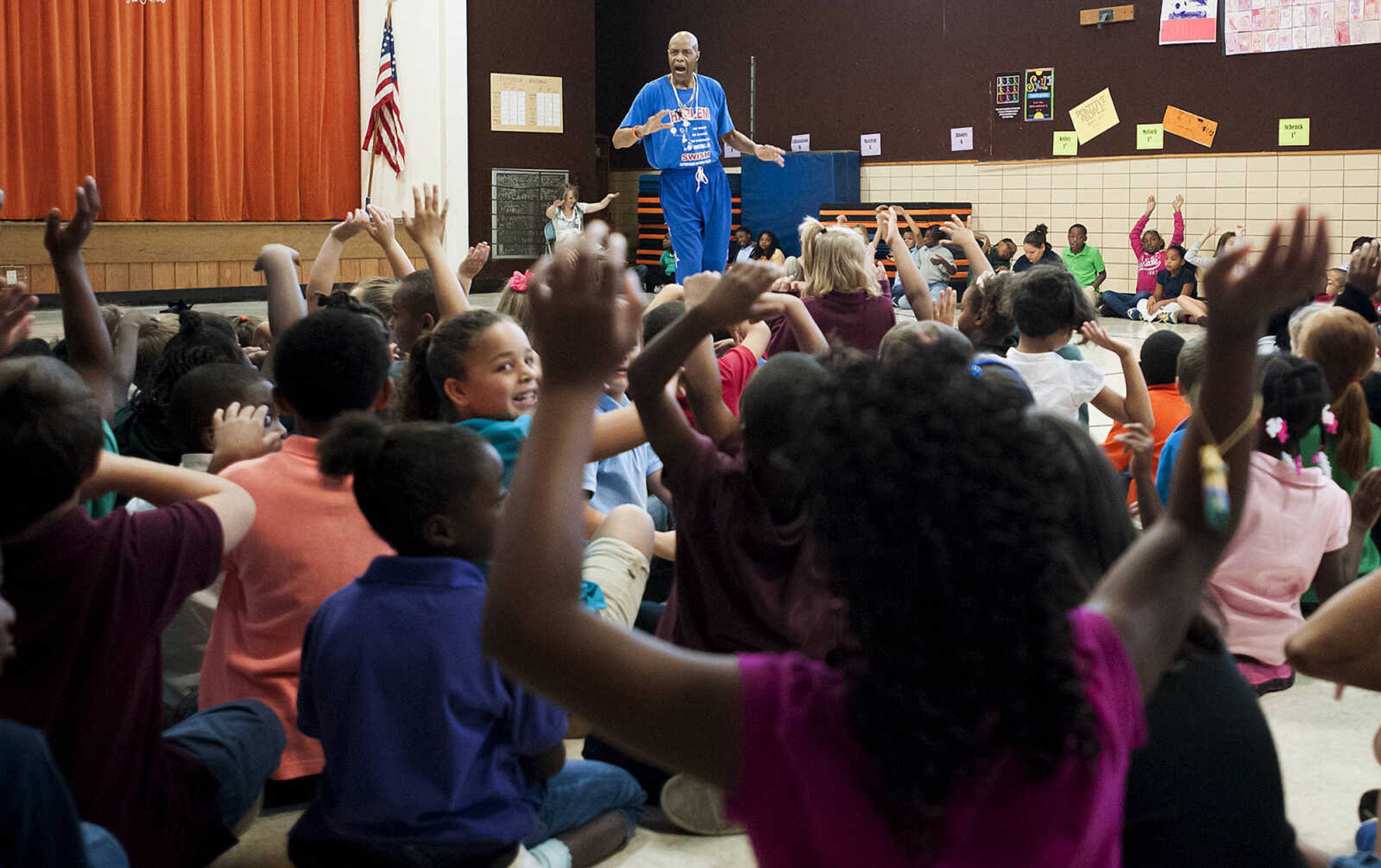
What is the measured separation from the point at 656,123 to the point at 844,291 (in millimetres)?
3938

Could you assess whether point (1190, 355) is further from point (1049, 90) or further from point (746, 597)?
point (1049, 90)

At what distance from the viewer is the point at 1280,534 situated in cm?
249

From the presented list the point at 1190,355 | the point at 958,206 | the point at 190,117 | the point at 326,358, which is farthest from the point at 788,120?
the point at 326,358

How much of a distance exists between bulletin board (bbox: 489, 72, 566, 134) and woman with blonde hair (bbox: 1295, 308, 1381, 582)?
397 inches

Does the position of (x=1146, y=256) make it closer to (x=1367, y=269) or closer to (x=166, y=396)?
(x=1367, y=269)

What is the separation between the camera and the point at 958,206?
1169 cm

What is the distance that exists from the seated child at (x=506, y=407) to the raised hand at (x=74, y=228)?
659mm

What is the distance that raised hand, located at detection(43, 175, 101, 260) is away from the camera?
2342 mm

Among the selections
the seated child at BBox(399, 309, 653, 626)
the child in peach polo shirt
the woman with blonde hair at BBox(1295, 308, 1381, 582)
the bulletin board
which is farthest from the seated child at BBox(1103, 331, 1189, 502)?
the bulletin board

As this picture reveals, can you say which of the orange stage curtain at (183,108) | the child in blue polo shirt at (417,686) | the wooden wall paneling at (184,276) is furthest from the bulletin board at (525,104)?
the child in blue polo shirt at (417,686)

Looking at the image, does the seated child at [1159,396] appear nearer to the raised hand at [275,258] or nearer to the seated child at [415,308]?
the seated child at [415,308]

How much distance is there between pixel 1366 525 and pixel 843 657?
2.24 metres

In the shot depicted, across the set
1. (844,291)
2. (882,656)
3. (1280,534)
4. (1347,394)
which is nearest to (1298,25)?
(844,291)

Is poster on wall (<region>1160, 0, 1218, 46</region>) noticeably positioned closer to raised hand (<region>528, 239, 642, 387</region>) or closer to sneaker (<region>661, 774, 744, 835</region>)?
sneaker (<region>661, 774, 744, 835</region>)
